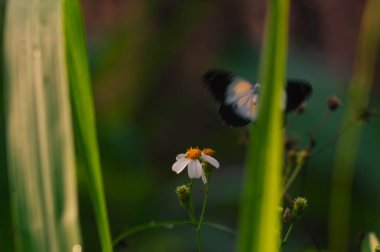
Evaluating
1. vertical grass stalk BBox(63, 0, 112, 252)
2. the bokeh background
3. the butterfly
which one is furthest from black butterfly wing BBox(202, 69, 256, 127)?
the bokeh background

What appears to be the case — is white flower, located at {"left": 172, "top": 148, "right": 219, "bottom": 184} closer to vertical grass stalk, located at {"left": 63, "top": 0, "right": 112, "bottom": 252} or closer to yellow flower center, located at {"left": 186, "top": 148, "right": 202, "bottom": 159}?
yellow flower center, located at {"left": 186, "top": 148, "right": 202, "bottom": 159}

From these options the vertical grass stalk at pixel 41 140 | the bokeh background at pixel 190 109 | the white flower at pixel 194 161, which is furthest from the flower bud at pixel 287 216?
the bokeh background at pixel 190 109

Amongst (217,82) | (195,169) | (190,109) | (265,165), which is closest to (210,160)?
(195,169)

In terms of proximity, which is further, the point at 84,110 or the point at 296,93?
the point at 296,93

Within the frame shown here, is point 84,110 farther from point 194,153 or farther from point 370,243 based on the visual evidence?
point 370,243

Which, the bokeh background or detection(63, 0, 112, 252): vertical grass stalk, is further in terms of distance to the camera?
the bokeh background
